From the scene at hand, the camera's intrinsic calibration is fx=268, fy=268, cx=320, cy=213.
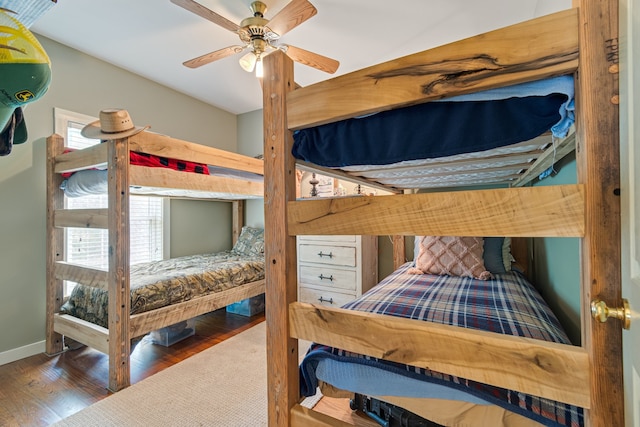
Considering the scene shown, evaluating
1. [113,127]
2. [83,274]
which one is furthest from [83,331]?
[113,127]

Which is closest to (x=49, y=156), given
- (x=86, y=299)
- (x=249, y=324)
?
(x=86, y=299)

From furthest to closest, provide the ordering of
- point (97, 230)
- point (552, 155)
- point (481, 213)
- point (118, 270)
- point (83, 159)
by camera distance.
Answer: point (97, 230) < point (83, 159) < point (118, 270) < point (552, 155) < point (481, 213)

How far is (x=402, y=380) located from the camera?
0.89 m

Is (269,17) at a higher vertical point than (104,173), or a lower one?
higher

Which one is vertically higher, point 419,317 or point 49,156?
point 49,156

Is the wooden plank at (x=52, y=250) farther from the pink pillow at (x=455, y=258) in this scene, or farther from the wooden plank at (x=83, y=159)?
the pink pillow at (x=455, y=258)

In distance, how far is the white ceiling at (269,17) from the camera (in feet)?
6.34

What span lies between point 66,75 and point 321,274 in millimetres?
2964

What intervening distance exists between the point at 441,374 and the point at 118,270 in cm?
187

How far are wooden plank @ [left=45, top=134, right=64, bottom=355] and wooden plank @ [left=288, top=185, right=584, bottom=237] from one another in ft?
8.48

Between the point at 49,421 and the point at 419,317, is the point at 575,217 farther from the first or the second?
the point at 49,421

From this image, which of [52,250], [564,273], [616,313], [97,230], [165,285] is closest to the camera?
[616,313]

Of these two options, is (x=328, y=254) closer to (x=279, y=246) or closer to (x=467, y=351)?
(x=279, y=246)

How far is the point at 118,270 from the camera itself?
1.70 m
